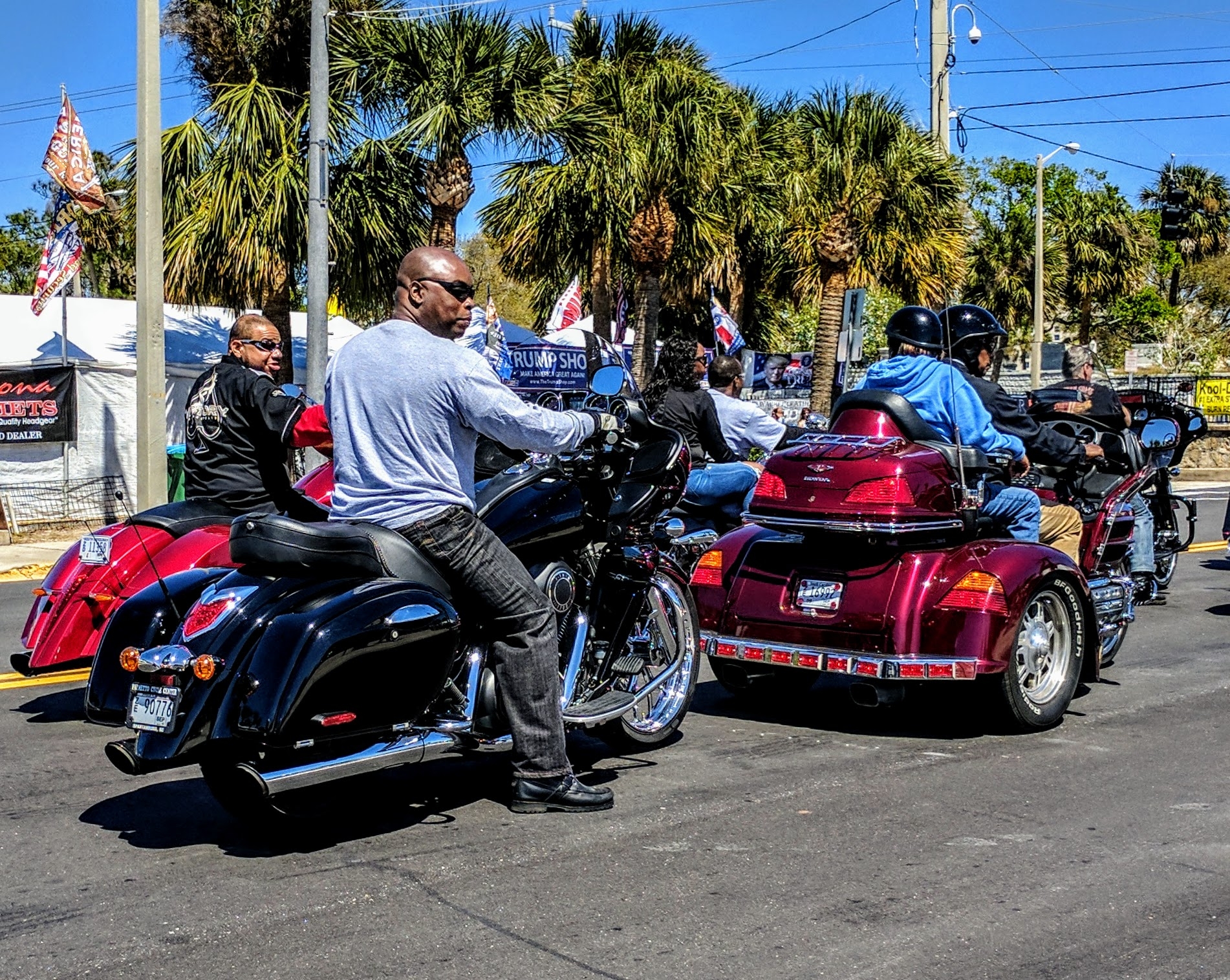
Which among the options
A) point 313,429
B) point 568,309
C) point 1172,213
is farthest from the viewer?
point 1172,213

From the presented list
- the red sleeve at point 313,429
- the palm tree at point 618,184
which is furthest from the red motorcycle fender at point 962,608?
the palm tree at point 618,184

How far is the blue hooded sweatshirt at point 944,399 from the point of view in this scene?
6844 mm

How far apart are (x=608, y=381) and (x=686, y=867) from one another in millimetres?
1653

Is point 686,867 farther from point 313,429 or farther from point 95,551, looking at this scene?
point 95,551

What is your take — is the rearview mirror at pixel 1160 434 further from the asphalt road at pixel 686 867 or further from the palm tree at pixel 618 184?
the palm tree at pixel 618 184

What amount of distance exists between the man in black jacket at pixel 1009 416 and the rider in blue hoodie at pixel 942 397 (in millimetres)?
245

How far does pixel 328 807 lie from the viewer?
5.14m

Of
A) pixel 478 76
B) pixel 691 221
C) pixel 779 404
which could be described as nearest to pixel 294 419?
pixel 478 76

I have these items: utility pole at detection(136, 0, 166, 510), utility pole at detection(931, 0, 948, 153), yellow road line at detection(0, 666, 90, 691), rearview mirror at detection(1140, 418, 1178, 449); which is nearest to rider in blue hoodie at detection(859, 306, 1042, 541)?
rearview mirror at detection(1140, 418, 1178, 449)

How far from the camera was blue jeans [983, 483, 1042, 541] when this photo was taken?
7.03m

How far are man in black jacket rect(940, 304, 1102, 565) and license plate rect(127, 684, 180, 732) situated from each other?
4339mm

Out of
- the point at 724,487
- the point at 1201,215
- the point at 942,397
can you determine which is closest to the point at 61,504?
the point at 724,487

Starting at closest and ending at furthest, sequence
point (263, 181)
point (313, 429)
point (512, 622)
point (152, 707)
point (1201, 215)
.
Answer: point (152, 707), point (512, 622), point (313, 429), point (263, 181), point (1201, 215)

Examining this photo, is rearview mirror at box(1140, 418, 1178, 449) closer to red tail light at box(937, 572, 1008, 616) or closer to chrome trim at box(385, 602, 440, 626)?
red tail light at box(937, 572, 1008, 616)
